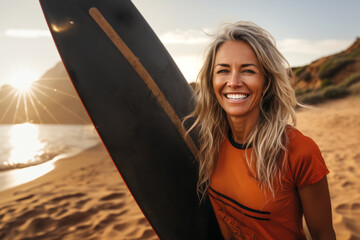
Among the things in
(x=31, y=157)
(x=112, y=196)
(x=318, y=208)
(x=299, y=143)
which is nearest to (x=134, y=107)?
(x=299, y=143)

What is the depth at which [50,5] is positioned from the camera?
4.19ft

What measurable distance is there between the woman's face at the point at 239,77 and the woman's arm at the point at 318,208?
0.50 m

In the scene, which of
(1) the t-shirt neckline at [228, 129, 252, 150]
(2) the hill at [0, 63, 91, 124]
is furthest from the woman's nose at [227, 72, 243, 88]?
(2) the hill at [0, 63, 91, 124]

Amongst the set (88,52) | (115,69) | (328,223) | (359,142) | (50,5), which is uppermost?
(50,5)

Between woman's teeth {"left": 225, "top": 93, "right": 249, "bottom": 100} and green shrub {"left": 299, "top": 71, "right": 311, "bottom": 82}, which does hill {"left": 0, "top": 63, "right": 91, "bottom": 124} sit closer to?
woman's teeth {"left": 225, "top": 93, "right": 249, "bottom": 100}

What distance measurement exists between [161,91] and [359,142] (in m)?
5.44

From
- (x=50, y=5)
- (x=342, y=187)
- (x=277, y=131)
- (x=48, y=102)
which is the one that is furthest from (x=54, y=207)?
(x=48, y=102)

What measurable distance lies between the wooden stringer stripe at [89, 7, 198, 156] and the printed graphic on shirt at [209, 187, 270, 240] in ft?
1.50

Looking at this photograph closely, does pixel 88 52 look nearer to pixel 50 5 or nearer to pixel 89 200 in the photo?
pixel 50 5

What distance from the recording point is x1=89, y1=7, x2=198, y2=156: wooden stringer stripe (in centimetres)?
142

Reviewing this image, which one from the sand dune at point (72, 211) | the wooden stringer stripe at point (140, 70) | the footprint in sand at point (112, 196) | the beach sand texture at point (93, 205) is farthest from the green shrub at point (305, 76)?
the wooden stringer stripe at point (140, 70)

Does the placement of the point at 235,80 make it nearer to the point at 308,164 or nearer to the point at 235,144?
the point at 235,144

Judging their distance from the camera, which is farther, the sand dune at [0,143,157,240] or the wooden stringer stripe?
the sand dune at [0,143,157,240]

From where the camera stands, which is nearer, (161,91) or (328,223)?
(328,223)
